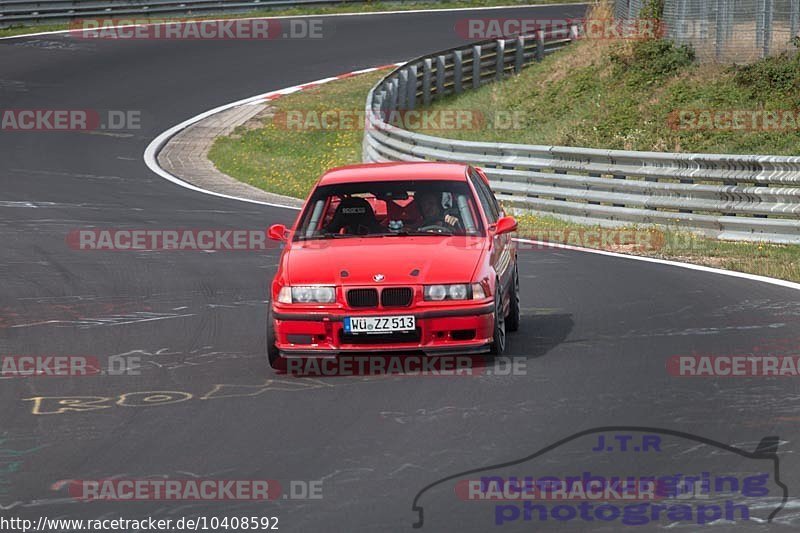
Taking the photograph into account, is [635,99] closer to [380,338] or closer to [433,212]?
[433,212]

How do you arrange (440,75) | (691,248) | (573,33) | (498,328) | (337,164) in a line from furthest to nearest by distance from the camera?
(573,33) → (440,75) → (337,164) → (691,248) → (498,328)

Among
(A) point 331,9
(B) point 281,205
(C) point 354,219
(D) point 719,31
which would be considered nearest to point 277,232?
(C) point 354,219

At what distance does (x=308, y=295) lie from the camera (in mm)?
10000

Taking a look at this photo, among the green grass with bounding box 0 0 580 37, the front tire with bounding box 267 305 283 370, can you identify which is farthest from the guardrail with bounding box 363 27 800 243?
the green grass with bounding box 0 0 580 37

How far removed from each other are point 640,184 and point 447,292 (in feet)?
30.6

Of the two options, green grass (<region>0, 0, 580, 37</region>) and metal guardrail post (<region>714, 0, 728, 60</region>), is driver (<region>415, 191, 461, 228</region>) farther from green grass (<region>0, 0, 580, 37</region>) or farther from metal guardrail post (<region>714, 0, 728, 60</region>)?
green grass (<region>0, 0, 580, 37</region>)

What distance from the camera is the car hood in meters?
9.94

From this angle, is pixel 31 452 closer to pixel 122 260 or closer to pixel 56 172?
pixel 122 260

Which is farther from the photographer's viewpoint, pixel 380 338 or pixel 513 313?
pixel 513 313

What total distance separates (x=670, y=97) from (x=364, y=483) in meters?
21.7

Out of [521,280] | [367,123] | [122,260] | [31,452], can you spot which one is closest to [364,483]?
[31,452]

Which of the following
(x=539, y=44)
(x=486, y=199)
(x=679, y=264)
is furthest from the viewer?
(x=539, y=44)

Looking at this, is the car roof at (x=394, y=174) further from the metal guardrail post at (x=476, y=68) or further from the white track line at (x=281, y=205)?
the metal guardrail post at (x=476, y=68)

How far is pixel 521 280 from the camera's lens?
47.7 feet
